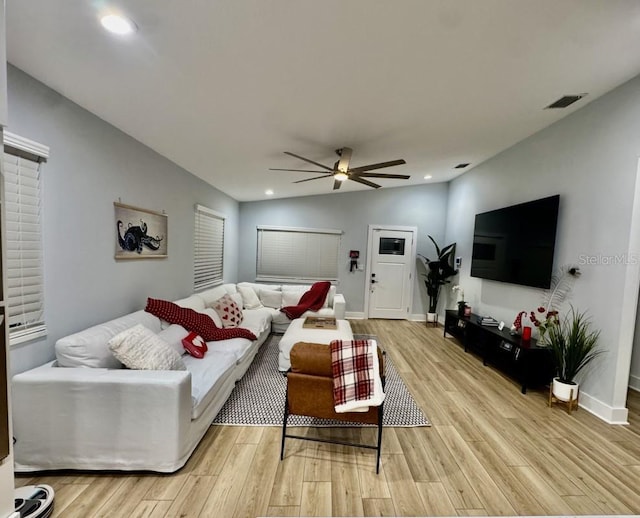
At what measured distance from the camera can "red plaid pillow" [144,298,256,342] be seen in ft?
9.35

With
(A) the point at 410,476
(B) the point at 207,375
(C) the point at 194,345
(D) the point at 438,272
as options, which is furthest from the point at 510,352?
(C) the point at 194,345

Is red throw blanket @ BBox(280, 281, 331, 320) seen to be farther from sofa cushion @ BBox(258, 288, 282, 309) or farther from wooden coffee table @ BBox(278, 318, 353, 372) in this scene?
wooden coffee table @ BBox(278, 318, 353, 372)

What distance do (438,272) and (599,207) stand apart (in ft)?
9.97

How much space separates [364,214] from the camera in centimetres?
601

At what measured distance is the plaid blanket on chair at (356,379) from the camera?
179 centimetres

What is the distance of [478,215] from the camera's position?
4.49 meters

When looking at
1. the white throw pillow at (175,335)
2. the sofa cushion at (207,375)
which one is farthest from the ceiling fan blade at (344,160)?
the white throw pillow at (175,335)

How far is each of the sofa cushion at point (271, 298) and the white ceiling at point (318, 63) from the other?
107 inches

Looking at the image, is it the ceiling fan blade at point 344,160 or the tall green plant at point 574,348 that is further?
the ceiling fan blade at point 344,160

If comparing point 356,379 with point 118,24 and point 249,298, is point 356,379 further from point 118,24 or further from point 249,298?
point 249,298

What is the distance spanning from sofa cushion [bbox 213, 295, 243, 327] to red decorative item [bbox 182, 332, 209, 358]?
78 cm

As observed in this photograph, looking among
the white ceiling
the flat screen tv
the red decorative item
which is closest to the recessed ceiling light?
the white ceiling

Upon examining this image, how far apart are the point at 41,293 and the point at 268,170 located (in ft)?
9.08

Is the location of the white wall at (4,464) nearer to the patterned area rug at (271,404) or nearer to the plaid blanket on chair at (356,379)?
the patterned area rug at (271,404)
